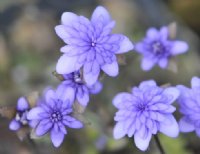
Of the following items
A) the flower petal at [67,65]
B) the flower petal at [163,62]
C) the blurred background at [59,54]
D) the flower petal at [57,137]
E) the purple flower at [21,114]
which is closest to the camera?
the flower petal at [67,65]

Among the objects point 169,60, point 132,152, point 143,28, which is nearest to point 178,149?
point 132,152

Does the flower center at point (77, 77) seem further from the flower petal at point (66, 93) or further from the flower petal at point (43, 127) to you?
the flower petal at point (43, 127)

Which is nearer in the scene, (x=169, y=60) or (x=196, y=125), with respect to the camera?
(x=196, y=125)

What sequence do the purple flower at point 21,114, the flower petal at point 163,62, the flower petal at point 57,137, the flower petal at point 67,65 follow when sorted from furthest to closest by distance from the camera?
1. the flower petal at point 163,62
2. the purple flower at point 21,114
3. the flower petal at point 57,137
4. the flower petal at point 67,65

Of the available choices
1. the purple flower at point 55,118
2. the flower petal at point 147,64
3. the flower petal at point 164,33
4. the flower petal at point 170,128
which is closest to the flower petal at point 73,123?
the purple flower at point 55,118

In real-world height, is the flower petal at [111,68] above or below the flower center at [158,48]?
below

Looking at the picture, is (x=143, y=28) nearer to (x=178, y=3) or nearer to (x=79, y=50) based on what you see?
(x=178, y=3)
